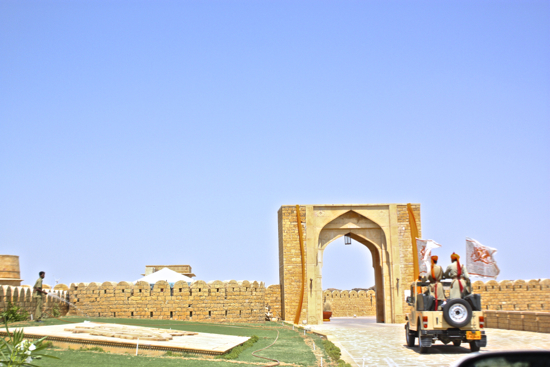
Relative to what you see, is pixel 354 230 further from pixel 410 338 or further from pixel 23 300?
pixel 23 300

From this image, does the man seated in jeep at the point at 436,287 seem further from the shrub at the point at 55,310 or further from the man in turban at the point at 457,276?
the shrub at the point at 55,310

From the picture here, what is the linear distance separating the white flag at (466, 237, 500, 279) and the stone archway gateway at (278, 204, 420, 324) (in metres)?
9.76

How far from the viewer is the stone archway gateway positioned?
2416cm

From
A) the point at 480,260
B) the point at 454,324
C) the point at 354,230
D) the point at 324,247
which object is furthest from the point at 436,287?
the point at 354,230

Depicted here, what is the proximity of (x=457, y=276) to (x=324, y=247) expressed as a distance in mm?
13466

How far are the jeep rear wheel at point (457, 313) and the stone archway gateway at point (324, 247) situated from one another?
13.4 metres

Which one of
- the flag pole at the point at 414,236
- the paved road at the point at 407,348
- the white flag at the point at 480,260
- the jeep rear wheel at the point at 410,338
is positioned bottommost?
the paved road at the point at 407,348

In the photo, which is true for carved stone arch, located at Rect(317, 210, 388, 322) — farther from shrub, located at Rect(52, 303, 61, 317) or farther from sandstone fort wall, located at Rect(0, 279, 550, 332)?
shrub, located at Rect(52, 303, 61, 317)

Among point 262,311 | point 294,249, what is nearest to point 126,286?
point 262,311

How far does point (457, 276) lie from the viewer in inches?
456

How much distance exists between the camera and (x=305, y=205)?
24.6 metres

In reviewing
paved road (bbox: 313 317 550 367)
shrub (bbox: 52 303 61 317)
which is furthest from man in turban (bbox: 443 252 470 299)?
shrub (bbox: 52 303 61 317)

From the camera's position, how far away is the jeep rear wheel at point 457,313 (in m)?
A: 10.9

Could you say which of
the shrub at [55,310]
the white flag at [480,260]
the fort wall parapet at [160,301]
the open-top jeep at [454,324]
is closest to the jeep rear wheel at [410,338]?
the open-top jeep at [454,324]
